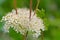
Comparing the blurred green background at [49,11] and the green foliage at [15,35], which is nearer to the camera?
the green foliage at [15,35]

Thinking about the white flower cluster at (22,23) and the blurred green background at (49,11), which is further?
the blurred green background at (49,11)

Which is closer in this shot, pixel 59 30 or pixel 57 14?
pixel 59 30

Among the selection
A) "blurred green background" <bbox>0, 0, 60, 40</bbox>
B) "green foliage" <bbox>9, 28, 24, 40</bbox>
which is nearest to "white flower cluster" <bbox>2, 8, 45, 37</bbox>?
"green foliage" <bbox>9, 28, 24, 40</bbox>

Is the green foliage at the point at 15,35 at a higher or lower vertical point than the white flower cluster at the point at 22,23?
lower

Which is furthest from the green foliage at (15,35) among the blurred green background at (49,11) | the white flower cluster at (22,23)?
the blurred green background at (49,11)

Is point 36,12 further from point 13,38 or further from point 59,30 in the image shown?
point 59,30

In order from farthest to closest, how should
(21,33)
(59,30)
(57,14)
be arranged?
(57,14)
(59,30)
(21,33)

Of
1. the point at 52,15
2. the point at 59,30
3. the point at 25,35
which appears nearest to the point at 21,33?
the point at 25,35

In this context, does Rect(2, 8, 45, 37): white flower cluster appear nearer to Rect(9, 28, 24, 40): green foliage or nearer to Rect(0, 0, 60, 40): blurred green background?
Rect(9, 28, 24, 40): green foliage

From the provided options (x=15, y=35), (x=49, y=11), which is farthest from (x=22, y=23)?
(x=49, y=11)

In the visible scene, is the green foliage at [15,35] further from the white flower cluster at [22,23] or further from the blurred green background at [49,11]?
the blurred green background at [49,11]

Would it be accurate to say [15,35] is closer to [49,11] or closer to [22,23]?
[22,23]
